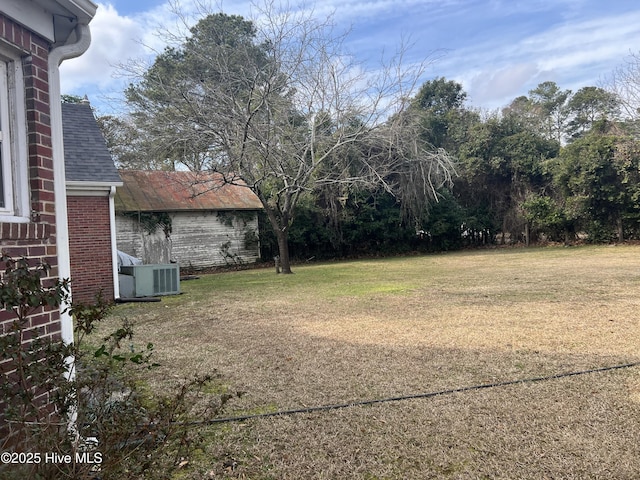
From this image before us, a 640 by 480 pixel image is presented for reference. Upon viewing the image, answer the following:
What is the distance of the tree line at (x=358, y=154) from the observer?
12.3 m

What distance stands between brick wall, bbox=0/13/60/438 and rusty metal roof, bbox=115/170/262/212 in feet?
43.2

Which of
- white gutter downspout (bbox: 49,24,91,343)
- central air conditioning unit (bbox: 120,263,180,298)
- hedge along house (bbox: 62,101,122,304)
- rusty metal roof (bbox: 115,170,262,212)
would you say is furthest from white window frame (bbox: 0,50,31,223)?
rusty metal roof (bbox: 115,170,262,212)

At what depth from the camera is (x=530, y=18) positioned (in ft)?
37.2

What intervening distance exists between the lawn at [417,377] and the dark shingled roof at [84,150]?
2.91m

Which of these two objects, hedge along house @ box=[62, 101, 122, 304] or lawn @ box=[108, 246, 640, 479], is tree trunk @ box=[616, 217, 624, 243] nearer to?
lawn @ box=[108, 246, 640, 479]

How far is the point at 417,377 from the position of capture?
400 centimetres

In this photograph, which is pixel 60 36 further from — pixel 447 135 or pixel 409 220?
pixel 447 135

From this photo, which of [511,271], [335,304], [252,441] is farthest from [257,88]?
[252,441]

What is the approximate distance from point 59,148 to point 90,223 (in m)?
6.98

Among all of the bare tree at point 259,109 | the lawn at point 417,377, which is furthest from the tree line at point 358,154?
the lawn at point 417,377

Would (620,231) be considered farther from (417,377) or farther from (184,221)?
(417,377)

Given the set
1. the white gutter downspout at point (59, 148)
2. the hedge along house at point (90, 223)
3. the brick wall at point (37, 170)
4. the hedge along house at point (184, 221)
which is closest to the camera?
the brick wall at point (37, 170)

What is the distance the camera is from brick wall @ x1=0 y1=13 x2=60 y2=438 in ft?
7.78

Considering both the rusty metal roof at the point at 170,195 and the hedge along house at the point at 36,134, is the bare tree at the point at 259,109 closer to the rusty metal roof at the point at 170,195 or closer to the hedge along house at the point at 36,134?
the rusty metal roof at the point at 170,195
